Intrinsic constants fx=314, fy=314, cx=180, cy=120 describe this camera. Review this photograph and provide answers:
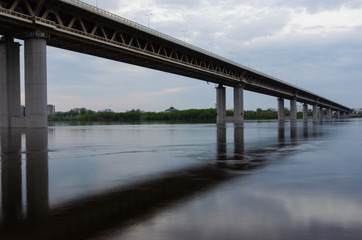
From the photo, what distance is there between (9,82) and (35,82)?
824 centimetres

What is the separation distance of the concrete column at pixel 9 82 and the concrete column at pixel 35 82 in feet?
19.4

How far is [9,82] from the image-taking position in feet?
150

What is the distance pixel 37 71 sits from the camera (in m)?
40.7

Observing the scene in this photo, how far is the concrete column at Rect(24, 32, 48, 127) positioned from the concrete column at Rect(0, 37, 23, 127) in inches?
233

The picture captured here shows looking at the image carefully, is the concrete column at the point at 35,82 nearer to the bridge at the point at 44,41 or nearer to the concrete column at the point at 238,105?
the bridge at the point at 44,41

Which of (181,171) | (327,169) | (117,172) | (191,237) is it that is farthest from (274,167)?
(191,237)

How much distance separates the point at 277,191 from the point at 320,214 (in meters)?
1.77

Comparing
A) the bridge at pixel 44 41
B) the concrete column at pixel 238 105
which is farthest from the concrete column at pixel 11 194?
the concrete column at pixel 238 105

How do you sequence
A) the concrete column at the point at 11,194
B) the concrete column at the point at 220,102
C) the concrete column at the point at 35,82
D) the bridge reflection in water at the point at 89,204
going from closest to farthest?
1. the bridge reflection in water at the point at 89,204
2. the concrete column at the point at 11,194
3. the concrete column at the point at 35,82
4. the concrete column at the point at 220,102

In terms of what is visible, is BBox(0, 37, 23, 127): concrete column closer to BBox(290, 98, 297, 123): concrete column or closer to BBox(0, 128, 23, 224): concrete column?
BBox(0, 128, 23, 224): concrete column

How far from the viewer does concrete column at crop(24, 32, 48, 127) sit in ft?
132

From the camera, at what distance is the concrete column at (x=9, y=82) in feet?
147

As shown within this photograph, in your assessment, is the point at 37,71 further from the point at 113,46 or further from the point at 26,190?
the point at 26,190

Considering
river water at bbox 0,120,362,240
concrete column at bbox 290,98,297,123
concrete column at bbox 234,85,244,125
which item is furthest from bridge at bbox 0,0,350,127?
concrete column at bbox 290,98,297,123
